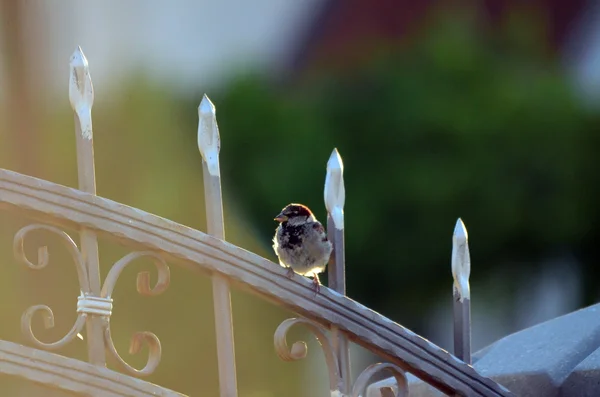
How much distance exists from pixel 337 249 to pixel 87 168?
72 centimetres

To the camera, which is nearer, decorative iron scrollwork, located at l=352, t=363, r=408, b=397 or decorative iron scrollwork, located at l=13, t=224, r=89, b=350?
decorative iron scrollwork, located at l=13, t=224, r=89, b=350

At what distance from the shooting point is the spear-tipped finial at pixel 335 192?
2889 millimetres

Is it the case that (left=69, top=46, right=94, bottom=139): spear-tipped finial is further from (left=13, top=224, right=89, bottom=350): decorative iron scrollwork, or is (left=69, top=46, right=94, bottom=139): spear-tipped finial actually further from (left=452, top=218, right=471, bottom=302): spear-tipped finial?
(left=452, top=218, right=471, bottom=302): spear-tipped finial

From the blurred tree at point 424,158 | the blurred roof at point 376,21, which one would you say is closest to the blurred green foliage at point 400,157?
the blurred tree at point 424,158

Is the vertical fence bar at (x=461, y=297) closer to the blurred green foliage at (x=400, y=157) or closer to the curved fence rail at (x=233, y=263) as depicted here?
the curved fence rail at (x=233, y=263)

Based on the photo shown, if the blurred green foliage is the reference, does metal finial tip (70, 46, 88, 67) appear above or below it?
below

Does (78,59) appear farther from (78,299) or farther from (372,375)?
(372,375)

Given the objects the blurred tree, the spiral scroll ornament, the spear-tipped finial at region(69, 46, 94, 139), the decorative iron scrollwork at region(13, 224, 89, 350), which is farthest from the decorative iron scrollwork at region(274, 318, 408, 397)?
the blurred tree

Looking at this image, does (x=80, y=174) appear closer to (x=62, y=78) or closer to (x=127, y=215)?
(x=127, y=215)

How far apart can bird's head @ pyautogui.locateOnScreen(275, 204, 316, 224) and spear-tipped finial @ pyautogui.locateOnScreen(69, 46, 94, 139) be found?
121 centimetres

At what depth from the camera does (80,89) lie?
2.57m

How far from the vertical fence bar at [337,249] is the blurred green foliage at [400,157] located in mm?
5765

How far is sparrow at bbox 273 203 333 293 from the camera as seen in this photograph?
333 centimetres

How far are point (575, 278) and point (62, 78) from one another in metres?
6.04
